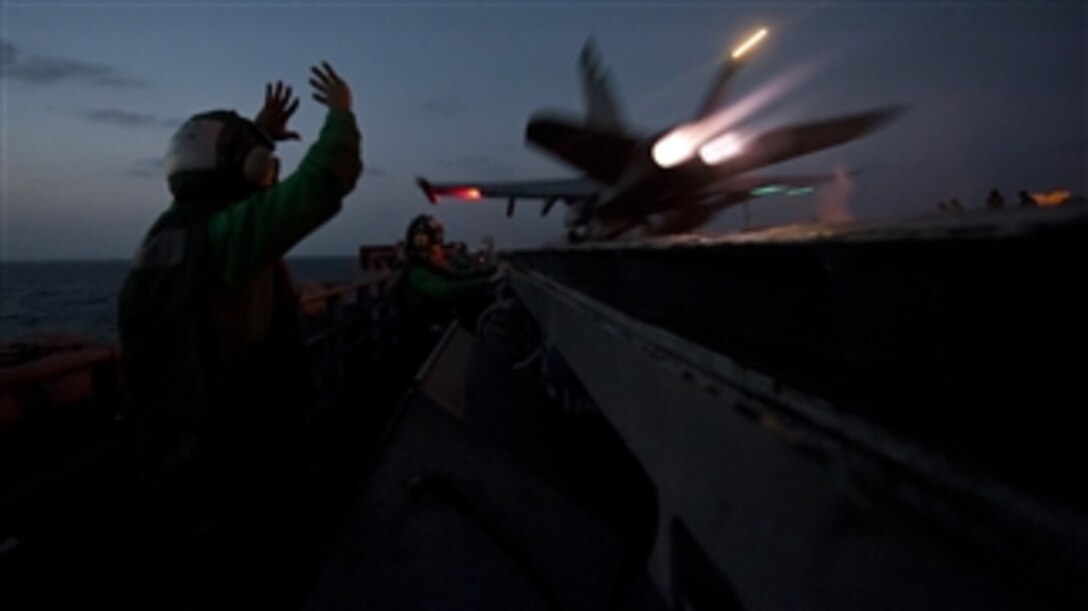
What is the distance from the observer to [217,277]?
1.95 m

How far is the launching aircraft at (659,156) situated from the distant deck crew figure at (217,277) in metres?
4.30

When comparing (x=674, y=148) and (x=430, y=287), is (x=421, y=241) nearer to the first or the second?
(x=430, y=287)

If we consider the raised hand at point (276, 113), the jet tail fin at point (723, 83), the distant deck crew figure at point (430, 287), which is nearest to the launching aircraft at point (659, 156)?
the jet tail fin at point (723, 83)

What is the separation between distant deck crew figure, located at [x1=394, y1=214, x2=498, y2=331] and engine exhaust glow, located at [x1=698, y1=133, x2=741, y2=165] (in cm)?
299

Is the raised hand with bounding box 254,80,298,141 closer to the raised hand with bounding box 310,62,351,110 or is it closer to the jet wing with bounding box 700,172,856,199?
the raised hand with bounding box 310,62,351,110

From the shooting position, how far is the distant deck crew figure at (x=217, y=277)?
1.84 m

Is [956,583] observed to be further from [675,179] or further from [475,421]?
[675,179]

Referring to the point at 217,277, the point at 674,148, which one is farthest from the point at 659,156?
the point at 217,277

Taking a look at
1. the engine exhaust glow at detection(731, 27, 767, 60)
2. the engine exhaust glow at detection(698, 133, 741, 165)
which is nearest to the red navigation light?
the engine exhaust glow at detection(698, 133, 741, 165)

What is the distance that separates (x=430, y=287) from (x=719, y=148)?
12.2 ft

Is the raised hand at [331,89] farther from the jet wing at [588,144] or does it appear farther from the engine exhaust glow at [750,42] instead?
the jet wing at [588,144]

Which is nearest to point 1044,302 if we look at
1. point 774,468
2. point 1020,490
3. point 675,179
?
point 1020,490

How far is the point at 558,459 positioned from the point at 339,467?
9.04 ft

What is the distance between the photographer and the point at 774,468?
0.85 m
